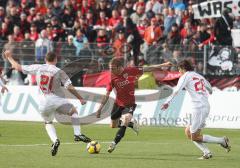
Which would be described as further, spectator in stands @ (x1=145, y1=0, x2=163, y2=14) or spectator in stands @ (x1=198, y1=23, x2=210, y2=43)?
spectator in stands @ (x1=145, y1=0, x2=163, y2=14)

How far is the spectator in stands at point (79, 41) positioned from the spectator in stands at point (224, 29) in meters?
4.70

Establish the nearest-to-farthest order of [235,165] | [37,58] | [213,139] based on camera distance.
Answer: [235,165] < [213,139] < [37,58]

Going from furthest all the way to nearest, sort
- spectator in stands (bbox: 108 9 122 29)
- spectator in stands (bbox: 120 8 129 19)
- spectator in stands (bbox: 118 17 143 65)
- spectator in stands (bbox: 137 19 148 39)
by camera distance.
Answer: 1. spectator in stands (bbox: 108 9 122 29)
2. spectator in stands (bbox: 120 8 129 19)
3. spectator in stands (bbox: 137 19 148 39)
4. spectator in stands (bbox: 118 17 143 65)

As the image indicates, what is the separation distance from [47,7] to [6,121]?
7697 mm

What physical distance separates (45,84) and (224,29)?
12988 mm

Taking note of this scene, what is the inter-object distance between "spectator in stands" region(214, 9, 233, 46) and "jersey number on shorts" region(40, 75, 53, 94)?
41.9ft

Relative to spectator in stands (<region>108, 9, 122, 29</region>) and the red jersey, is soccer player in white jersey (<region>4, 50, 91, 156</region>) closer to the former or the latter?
the red jersey

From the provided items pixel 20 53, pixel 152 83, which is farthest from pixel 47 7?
pixel 152 83

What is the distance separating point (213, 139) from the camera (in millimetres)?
16141

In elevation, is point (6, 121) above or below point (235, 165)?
below

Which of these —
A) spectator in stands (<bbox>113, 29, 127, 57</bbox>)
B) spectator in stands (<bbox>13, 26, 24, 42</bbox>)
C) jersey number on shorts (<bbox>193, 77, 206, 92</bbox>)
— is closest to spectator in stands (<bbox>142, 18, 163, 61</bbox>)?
spectator in stands (<bbox>113, 29, 127, 57</bbox>)

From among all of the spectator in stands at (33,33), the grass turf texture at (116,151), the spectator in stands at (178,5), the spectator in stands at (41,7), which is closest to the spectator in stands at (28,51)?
the spectator in stands at (33,33)

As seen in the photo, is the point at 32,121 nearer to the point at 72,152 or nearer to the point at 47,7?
the point at 47,7

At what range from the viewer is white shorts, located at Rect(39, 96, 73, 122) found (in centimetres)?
1653
